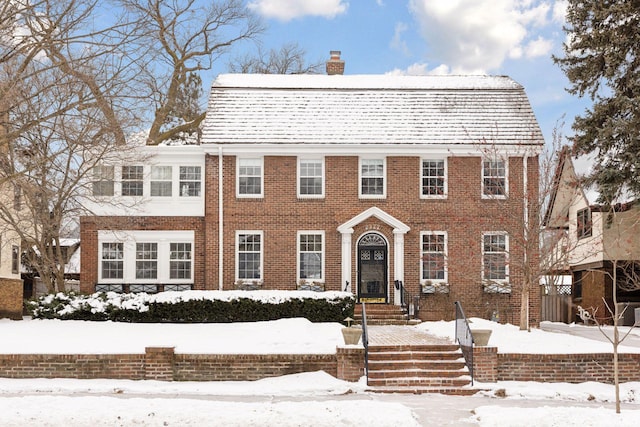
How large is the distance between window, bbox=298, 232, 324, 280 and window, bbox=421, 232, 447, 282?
3605 mm

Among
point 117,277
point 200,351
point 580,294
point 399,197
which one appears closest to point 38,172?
point 117,277

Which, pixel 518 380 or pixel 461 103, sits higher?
pixel 461 103

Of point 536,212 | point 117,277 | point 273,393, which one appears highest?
point 536,212

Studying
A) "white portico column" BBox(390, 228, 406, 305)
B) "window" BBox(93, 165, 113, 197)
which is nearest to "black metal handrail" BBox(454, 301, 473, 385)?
"white portico column" BBox(390, 228, 406, 305)

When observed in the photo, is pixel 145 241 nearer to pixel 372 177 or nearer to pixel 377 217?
pixel 377 217

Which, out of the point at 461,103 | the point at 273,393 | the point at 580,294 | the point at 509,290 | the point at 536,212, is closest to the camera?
the point at 273,393

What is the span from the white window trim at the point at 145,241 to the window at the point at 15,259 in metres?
7.96

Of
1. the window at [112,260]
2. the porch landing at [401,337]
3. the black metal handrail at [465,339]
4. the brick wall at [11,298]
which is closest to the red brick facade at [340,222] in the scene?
the window at [112,260]

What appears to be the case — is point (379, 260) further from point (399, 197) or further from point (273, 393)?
point (273, 393)

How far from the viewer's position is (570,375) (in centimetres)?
1627

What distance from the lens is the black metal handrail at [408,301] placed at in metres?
26.9

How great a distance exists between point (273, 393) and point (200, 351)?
218cm

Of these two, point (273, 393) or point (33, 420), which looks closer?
point (33, 420)

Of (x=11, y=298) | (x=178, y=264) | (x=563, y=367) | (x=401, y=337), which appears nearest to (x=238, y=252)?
(x=178, y=264)
